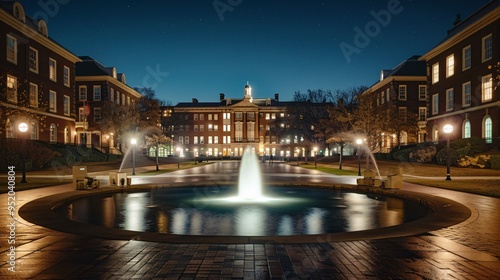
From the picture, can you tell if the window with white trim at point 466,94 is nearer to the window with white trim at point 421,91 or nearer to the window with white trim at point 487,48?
the window with white trim at point 487,48

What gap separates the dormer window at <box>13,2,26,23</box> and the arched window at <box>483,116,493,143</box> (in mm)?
45596

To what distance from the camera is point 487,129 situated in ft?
118

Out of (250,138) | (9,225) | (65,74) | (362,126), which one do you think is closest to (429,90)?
(362,126)

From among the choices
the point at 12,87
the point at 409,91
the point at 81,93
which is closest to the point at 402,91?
the point at 409,91

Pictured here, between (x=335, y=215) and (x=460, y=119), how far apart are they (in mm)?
34960

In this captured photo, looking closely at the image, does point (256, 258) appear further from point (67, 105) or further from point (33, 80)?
point (67, 105)

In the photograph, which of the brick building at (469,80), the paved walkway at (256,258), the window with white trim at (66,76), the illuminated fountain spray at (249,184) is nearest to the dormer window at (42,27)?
the window with white trim at (66,76)

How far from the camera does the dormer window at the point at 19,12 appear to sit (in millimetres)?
35319

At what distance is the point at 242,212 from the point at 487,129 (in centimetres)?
3288

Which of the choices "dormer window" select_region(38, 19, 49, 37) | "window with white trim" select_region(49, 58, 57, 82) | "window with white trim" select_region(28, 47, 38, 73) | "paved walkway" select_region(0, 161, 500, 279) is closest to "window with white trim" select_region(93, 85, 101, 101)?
"window with white trim" select_region(49, 58, 57, 82)

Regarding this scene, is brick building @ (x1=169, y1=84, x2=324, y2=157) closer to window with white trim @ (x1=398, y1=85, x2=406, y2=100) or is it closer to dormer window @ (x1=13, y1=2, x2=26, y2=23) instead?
window with white trim @ (x1=398, y1=85, x2=406, y2=100)

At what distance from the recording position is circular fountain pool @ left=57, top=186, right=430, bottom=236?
33.3ft

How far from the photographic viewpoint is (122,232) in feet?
25.3

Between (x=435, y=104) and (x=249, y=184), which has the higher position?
(x=435, y=104)
